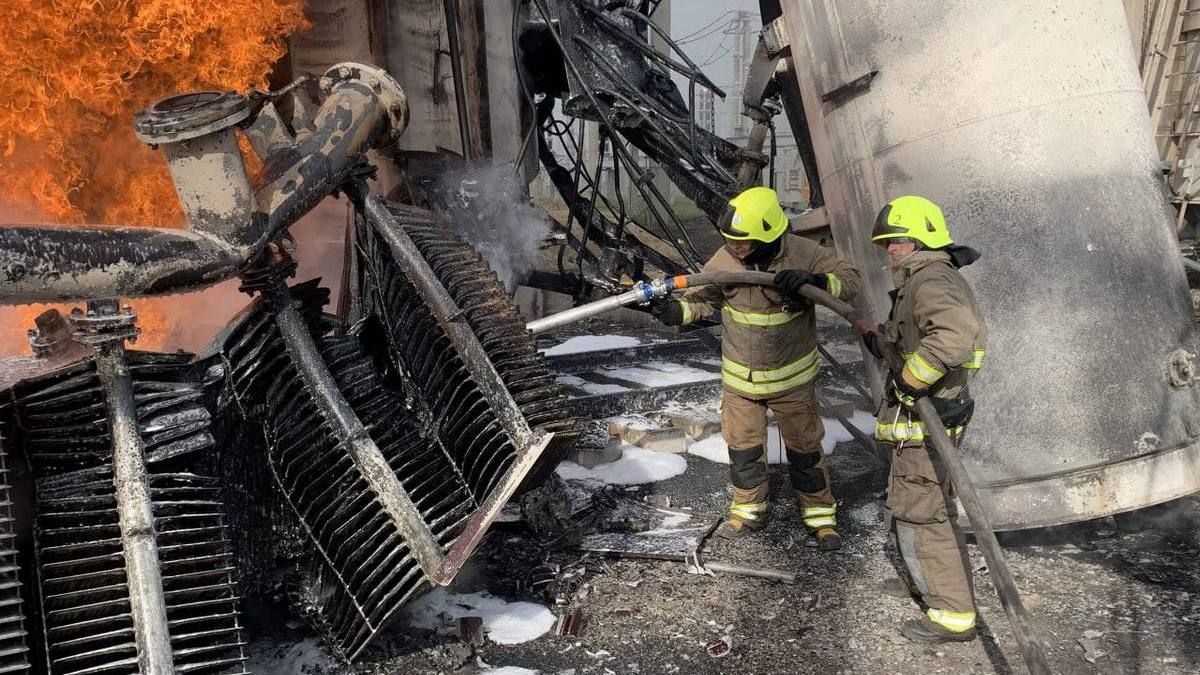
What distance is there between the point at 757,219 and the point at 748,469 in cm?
132

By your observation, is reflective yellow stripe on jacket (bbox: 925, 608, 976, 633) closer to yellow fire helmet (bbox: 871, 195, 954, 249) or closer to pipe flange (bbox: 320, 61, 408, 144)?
yellow fire helmet (bbox: 871, 195, 954, 249)

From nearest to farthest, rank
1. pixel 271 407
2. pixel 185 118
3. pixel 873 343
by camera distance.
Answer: pixel 185 118 < pixel 271 407 < pixel 873 343

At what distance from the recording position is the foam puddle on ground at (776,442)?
5391 mm

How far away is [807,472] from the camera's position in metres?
4.19

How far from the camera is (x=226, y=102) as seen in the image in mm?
3018

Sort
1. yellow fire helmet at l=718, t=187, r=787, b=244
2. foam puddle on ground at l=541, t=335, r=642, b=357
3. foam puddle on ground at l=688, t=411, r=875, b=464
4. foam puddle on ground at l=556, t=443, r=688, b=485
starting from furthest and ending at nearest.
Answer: foam puddle on ground at l=541, t=335, r=642, b=357, foam puddle on ground at l=688, t=411, r=875, b=464, foam puddle on ground at l=556, t=443, r=688, b=485, yellow fire helmet at l=718, t=187, r=787, b=244

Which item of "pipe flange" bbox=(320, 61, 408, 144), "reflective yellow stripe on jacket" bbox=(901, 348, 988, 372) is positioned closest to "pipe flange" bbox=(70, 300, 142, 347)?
"pipe flange" bbox=(320, 61, 408, 144)

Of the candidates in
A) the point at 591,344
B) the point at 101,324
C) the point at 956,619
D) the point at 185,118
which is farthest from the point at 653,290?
Result: the point at 591,344

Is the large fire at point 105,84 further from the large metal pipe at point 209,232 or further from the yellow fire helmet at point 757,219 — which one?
the yellow fire helmet at point 757,219

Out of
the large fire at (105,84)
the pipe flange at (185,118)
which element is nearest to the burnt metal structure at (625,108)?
the large fire at (105,84)

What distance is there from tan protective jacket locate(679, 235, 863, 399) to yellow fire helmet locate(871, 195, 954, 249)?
2.52 ft

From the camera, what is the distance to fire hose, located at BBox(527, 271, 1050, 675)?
8.95 feet

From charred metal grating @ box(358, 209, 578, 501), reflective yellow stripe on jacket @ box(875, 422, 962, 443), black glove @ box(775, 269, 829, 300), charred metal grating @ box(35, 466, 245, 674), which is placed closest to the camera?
charred metal grating @ box(35, 466, 245, 674)

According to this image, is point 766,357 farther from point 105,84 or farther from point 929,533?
point 105,84
